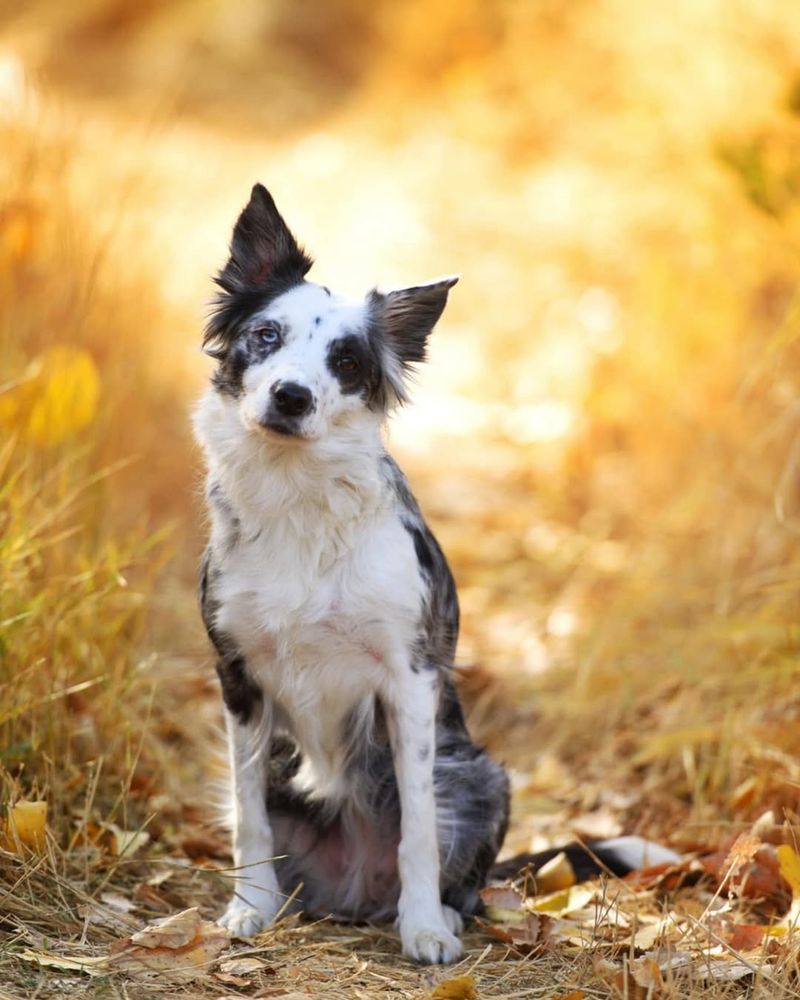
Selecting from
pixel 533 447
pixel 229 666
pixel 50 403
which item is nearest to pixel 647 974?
pixel 229 666

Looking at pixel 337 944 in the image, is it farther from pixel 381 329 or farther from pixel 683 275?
pixel 683 275

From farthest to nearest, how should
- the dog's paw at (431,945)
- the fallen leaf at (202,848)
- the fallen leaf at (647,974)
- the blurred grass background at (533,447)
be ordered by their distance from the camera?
the blurred grass background at (533,447)
the fallen leaf at (202,848)
the dog's paw at (431,945)
the fallen leaf at (647,974)

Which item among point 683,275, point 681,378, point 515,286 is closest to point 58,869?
point 681,378

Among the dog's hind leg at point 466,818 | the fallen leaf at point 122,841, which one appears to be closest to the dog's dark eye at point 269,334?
the dog's hind leg at point 466,818

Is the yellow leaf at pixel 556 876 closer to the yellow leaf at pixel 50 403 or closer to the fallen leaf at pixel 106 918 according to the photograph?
the fallen leaf at pixel 106 918

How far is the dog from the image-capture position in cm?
297

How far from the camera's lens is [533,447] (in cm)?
773

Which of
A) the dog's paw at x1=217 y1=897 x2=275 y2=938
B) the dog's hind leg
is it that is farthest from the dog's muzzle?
the dog's paw at x1=217 y1=897 x2=275 y2=938

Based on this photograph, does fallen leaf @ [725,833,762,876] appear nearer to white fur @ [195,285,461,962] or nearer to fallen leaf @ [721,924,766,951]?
fallen leaf @ [721,924,766,951]

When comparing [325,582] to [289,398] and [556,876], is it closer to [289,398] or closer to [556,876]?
[289,398]

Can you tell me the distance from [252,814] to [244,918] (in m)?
0.26

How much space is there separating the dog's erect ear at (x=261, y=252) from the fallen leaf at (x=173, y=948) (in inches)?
58.3

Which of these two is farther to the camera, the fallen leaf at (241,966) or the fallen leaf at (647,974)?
the fallen leaf at (241,966)

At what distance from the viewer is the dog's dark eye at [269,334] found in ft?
9.80
